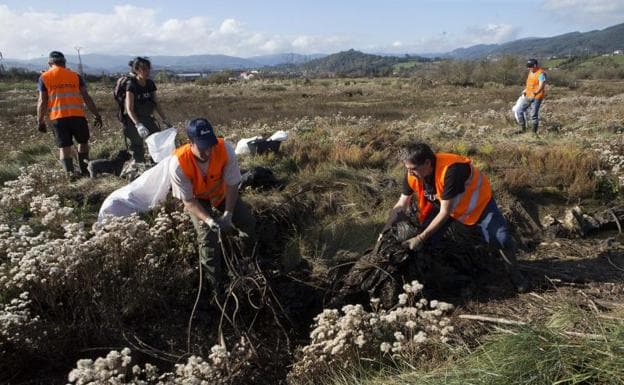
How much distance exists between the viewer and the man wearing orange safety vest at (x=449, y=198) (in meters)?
3.66

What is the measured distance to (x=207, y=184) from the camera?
3953mm

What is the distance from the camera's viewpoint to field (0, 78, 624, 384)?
2.63 meters

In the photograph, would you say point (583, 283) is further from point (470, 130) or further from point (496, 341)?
point (470, 130)

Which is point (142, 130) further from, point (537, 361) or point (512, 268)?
point (537, 361)

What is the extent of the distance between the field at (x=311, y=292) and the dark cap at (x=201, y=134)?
86 centimetres

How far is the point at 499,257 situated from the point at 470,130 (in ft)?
22.0

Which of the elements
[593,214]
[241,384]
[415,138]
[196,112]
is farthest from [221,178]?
[196,112]

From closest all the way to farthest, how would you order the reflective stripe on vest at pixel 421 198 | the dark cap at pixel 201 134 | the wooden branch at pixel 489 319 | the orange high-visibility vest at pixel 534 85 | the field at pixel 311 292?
the field at pixel 311 292, the wooden branch at pixel 489 319, the dark cap at pixel 201 134, the reflective stripe on vest at pixel 421 198, the orange high-visibility vest at pixel 534 85

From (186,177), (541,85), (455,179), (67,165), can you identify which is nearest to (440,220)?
(455,179)

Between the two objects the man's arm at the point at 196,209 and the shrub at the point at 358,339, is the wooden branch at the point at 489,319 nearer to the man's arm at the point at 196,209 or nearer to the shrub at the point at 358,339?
the shrub at the point at 358,339

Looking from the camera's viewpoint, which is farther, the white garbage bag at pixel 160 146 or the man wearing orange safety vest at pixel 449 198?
the white garbage bag at pixel 160 146

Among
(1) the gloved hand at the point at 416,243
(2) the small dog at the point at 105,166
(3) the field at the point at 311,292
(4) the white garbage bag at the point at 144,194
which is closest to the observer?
(3) the field at the point at 311,292

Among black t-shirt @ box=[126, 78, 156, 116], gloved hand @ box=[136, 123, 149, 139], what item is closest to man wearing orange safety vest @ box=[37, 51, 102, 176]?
black t-shirt @ box=[126, 78, 156, 116]

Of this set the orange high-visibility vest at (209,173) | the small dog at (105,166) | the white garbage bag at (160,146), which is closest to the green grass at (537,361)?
the orange high-visibility vest at (209,173)
